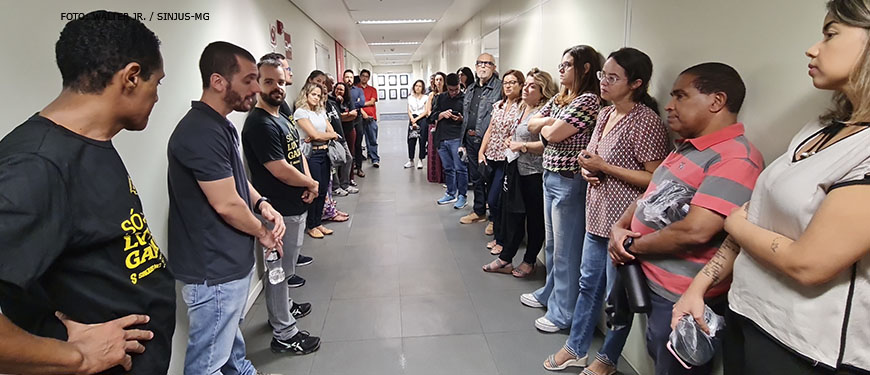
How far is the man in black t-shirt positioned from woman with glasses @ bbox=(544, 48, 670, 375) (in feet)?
5.90

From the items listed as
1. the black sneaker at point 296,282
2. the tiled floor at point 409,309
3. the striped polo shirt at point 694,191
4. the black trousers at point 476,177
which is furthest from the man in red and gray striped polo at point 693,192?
the black trousers at point 476,177

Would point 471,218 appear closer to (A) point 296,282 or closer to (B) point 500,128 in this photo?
(B) point 500,128

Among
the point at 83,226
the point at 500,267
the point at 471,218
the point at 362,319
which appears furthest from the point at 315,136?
the point at 83,226

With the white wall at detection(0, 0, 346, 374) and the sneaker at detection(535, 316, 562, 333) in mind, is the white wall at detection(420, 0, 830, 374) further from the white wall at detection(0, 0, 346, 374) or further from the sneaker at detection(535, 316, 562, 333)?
the white wall at detection(0, 0, 346, 374)

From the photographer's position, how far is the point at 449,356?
8.38 ft

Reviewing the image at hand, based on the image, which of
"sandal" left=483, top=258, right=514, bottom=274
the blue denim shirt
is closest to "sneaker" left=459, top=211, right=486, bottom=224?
the blue denim shirt

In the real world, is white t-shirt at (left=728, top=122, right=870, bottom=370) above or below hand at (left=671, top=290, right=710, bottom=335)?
above

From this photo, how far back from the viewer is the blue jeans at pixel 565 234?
259 centimetres

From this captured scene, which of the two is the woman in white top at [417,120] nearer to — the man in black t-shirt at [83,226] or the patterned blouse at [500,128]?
the patterned blouse at [500,128]

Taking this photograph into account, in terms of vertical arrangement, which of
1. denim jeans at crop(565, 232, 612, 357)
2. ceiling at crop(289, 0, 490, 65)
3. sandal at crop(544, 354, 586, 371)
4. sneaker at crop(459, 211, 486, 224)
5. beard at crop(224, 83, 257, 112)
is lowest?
sandal at crop(544, 354, 586, 371)

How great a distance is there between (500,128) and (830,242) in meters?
3.04

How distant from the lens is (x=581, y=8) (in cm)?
292

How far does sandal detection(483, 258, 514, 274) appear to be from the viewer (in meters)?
3.71

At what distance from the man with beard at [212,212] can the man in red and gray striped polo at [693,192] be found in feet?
5.26
